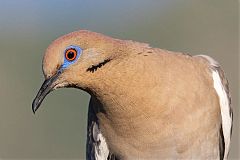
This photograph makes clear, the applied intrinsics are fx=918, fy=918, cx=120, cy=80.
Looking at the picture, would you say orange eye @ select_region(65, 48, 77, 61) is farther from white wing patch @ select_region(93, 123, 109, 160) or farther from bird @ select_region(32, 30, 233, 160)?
white wing patch @ select_region(93, 123, 109, 160)

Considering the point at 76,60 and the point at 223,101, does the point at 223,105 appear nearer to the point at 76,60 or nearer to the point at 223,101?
the point at 223,101

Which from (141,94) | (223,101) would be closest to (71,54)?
(141,94)

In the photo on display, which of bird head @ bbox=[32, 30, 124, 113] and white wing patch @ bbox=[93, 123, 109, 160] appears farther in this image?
white wing patch @ bbox=[93, 123, 109, 160]

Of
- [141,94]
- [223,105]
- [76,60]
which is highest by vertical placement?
[76,60]

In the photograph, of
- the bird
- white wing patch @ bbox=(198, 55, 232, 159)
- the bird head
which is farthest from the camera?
white wing patch @ bbox=(198, 55, 232, 159)

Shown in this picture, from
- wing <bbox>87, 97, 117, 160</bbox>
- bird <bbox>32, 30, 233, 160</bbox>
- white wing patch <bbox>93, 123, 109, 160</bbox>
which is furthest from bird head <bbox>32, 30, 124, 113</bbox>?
white wing patch <bbox>93, 123, 109, 160</bbox>

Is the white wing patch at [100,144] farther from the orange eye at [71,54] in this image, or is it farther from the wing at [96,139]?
the orange eye at [71,54]
